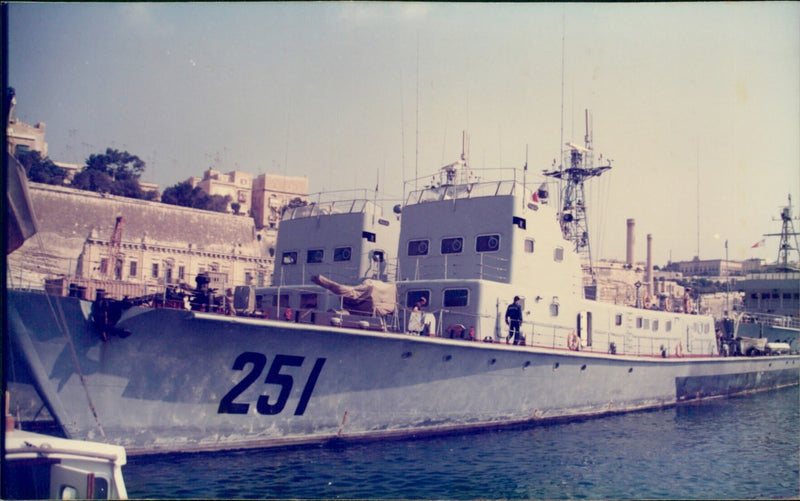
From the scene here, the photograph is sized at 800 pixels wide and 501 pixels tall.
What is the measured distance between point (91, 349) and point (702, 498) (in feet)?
31.3

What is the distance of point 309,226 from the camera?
17.6 m

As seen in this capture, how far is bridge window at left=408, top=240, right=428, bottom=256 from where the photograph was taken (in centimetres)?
1636

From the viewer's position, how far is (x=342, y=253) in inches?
664

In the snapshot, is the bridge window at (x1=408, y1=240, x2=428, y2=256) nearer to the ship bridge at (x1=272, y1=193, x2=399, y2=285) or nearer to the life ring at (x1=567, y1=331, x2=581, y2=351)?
the ship bridge at (x1=272, y1=193, x2=399, y2=285)

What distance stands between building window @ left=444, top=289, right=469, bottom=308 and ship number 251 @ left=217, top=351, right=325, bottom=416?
3.74 meters

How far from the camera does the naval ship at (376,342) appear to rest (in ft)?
34.5

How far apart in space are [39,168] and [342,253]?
29.1ft

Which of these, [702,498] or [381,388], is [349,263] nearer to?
[381,388]

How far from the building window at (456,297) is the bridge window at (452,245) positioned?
1435 millimetres

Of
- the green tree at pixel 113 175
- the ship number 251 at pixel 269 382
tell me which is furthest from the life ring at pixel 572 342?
the green tree at pixel 113 175

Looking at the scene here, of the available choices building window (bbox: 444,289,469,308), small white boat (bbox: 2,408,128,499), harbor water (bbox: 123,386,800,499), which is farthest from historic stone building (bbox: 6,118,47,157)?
building window (bbox: 444,289,469,308)

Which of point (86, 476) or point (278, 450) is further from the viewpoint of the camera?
point (278, 450)

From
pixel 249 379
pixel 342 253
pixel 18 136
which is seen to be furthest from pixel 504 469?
pixel 18 136

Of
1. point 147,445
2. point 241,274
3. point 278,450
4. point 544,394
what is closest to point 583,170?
point 544,394
